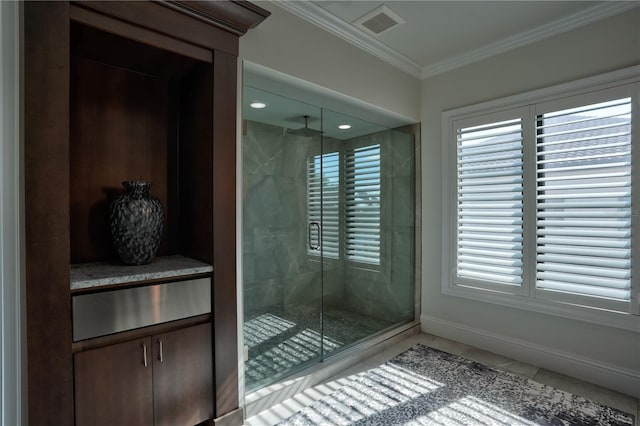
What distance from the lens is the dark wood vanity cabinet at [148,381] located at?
4.89 feet

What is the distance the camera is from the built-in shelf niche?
1820mm

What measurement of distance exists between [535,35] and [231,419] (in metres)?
3.62

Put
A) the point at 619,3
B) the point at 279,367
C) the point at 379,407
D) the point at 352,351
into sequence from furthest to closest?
the point at 352,351
the point at 279,367
the point at 619,3
the point at 379,407

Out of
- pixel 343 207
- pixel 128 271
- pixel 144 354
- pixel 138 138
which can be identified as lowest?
pixel 144 354

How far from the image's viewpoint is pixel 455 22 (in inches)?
101

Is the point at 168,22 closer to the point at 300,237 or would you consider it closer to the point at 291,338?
the point at 300,237

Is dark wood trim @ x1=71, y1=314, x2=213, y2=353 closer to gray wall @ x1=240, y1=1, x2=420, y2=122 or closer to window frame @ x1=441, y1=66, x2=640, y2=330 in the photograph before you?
gray wall @ x1=240, y1=1, x2=420, y2=122

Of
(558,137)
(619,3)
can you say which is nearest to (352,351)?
(558,137)

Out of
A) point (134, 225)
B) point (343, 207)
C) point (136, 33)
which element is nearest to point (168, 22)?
point (136, 33)

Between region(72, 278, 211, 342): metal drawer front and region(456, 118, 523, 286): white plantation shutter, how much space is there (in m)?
2.44

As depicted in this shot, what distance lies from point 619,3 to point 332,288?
3065mm

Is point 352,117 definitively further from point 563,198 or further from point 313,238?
point 563,198

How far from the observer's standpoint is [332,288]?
3.11m

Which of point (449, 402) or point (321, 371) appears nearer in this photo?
point (449, 402)
